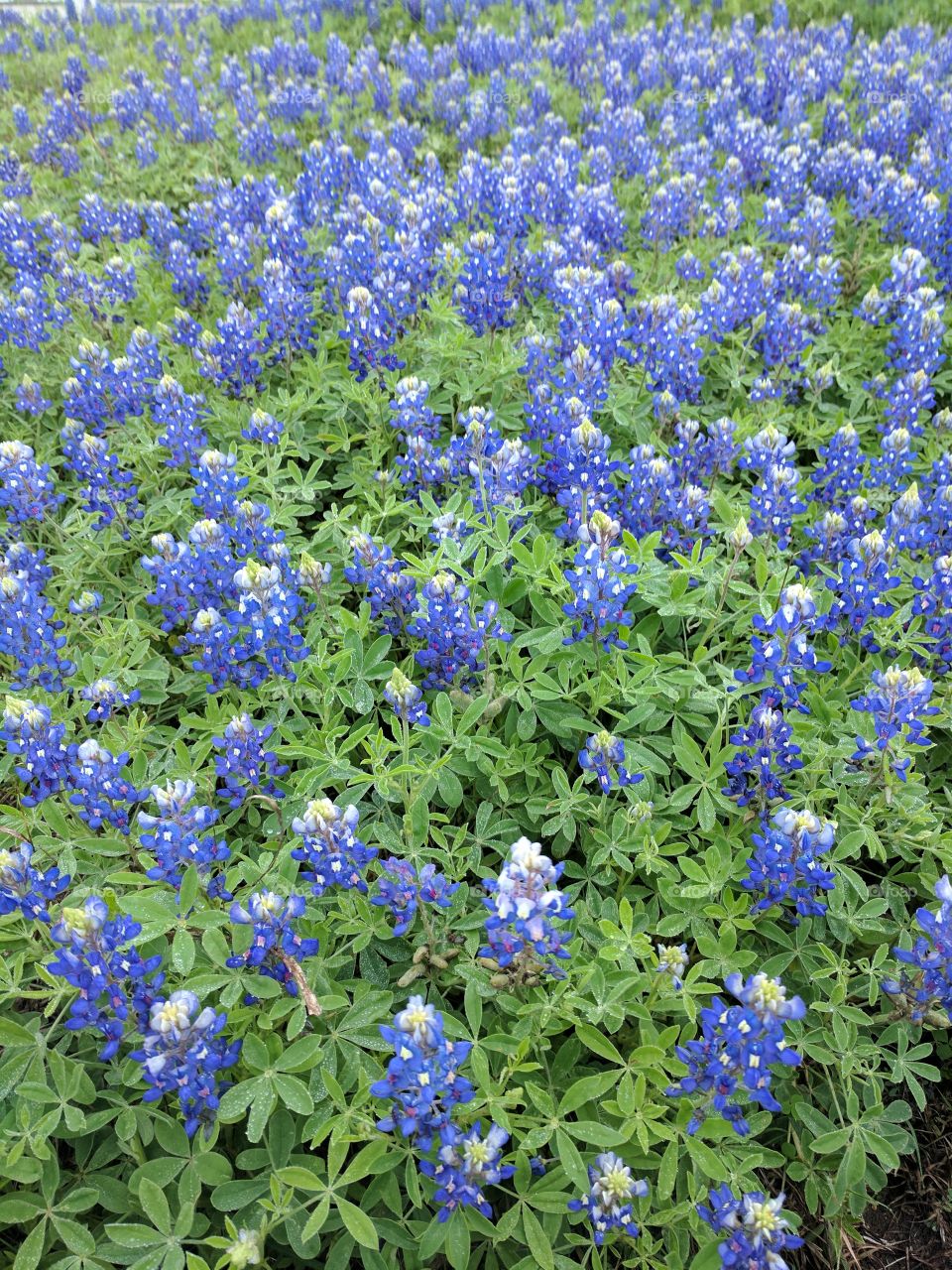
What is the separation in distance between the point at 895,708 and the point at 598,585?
1030mm

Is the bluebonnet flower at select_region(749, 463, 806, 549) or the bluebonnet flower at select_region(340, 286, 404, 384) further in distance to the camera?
the bluebonnet flower at select_region(340, 286, 404, 384)

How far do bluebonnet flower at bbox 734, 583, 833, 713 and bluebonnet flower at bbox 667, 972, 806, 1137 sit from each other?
3.28 feet

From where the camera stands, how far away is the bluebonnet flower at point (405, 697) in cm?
284

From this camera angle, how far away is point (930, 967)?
2512mm

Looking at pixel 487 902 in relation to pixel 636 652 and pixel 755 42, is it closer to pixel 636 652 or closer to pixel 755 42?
pixel 636 652

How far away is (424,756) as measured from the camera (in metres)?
3.16

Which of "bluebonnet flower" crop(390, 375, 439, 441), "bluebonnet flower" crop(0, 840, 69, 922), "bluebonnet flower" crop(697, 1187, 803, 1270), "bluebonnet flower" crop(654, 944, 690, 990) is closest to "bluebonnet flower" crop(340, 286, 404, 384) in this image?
"bluebonnet flower" crop(390, 375, 439, 441)

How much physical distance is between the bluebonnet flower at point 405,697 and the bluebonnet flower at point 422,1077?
99 centimetres

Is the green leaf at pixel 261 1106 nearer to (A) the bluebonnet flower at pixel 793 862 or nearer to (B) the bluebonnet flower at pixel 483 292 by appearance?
(A) the bluebonnet flower at pixel 793 862

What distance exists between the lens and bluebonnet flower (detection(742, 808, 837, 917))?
2572 mm

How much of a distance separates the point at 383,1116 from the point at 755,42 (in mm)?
10699

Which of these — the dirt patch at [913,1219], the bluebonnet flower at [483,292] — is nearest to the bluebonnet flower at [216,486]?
the bluebonnet flower at [483,292]

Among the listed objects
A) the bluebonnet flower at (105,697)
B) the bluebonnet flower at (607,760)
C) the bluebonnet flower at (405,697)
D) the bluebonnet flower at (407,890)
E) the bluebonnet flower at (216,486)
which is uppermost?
the bluebonnet flower at (216,486)

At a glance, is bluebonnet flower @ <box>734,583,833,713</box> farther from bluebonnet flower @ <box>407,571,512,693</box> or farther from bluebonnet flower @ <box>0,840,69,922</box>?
bluebonnet flower @ <box>0,840,69,922</box>
